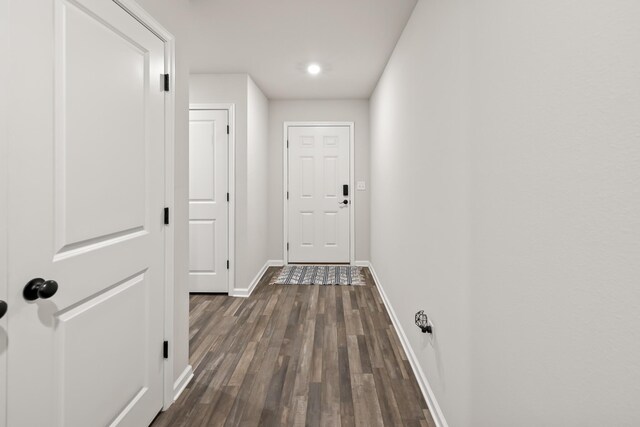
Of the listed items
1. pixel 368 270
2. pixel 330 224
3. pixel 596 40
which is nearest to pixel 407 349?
pixel 596 40

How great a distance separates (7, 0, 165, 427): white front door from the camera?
1.06 m

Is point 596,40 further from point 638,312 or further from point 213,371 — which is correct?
point 213,371

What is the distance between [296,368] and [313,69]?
3017mm

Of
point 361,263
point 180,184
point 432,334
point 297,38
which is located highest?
point 297,38

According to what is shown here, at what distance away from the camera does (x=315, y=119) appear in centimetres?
537

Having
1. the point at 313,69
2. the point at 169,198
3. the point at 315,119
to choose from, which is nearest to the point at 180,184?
the point at 169,198

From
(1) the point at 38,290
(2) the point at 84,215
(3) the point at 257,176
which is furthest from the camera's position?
(3) the point at 257,176

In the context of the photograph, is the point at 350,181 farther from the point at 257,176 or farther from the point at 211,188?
the point at 211,188

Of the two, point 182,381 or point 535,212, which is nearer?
point 535,212

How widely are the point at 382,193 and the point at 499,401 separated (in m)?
2.97

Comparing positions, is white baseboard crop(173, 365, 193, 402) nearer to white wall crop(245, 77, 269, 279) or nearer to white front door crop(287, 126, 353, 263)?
white wall crop(245, 77, 269, 279)

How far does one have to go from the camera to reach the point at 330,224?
550 centimetres

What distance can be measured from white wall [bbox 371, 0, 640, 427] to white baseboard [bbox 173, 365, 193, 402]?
1421 mm

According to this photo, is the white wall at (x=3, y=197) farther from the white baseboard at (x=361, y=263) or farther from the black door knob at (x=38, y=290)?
the white baseboard at (x=361, y=263)
